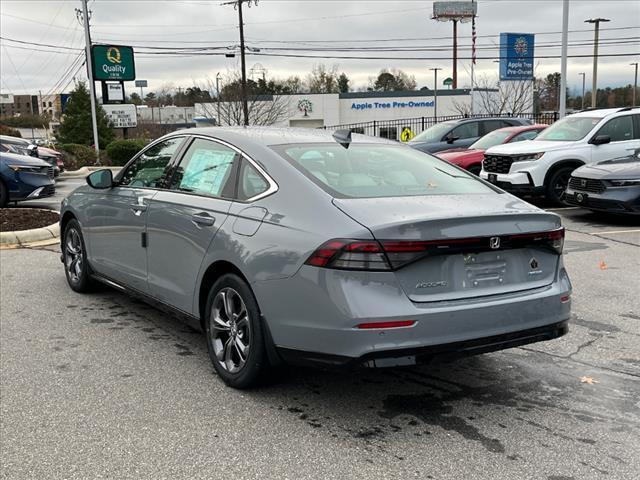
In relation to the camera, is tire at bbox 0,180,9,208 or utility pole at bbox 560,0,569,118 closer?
tire at bbox 0,180,9,208

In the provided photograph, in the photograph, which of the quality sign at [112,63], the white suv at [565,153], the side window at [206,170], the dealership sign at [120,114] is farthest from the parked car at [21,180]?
the dealership sign at [120,114]

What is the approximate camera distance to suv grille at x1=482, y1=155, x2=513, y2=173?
12734 mm

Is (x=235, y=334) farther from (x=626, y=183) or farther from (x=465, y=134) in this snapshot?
(x=465, y=134)

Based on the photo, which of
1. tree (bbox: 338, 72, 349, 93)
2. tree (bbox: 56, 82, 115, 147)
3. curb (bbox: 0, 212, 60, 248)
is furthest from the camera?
tree (bbox: 338, 72, 349, 93)

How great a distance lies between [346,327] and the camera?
3307 mm

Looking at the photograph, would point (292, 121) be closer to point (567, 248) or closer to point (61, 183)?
point (61, 183)

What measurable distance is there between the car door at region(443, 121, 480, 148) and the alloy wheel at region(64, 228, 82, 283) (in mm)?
12100

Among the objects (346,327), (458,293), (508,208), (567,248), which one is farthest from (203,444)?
(567,248)

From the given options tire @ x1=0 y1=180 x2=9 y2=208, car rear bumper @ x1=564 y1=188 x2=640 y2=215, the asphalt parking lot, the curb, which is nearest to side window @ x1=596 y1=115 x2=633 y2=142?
car rear bumper @ x1=564 y1=188 x2=640 y2=215

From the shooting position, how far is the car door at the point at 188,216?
14.1ft

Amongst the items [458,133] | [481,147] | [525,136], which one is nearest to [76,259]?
[481,147]

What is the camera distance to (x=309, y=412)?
3.79m

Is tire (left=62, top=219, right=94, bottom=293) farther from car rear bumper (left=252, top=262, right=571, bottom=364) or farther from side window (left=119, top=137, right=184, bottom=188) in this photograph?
car rear bumper (left=252, top=262, right=571, bottom=364)

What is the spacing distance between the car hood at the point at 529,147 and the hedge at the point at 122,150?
2153cm
